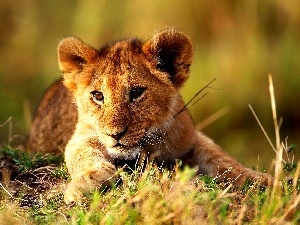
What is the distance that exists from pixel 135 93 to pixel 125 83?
0.11m

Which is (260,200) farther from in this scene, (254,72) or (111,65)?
(254,72)

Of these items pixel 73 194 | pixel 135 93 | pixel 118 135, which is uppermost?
pixel 135 93

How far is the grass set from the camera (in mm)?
→ 5672

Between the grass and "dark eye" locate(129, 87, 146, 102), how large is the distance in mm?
542

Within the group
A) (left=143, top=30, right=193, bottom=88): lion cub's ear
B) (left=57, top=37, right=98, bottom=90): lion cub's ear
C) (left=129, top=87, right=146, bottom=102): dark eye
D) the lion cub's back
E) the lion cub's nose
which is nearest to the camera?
the lion cub's nose

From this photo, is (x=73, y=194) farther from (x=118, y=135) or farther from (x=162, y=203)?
(x=162, y=203)

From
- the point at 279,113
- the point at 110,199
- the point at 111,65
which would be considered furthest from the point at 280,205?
the point at 279,113

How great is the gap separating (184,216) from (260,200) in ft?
2.61

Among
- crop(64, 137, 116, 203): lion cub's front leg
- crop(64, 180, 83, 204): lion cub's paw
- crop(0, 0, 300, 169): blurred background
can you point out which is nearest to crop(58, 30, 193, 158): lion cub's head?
crop(64, 137, 116, 203): lion cub's front leg

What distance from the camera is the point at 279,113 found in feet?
51.4

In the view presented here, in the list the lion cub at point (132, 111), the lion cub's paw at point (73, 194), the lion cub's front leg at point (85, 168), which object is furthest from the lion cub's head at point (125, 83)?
the lion cub's paw at point (73, 194)

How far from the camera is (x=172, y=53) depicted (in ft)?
24.4

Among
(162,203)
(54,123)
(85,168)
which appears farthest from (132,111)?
(54,123)

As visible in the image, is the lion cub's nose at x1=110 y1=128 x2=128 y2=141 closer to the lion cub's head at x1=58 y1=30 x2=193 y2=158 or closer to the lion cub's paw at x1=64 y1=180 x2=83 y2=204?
the lion cub's head at x1=58 y1=30 x2=193 y2=158
